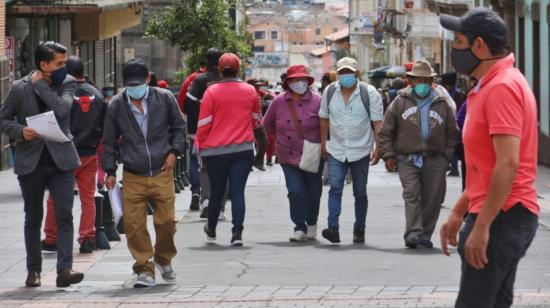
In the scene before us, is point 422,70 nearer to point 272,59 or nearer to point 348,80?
point 348,80

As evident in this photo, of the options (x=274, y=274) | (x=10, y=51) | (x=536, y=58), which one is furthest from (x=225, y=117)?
(x=536, y=58)

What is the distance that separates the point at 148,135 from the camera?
1113cm

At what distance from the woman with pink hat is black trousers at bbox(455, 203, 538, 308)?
26.3 ft

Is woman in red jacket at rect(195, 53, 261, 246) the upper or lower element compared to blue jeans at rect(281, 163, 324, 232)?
upper

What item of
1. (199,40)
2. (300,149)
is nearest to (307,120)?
(300,149)

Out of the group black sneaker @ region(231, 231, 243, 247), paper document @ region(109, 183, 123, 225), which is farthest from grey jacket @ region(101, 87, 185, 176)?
Answer: black sneaker @ region(231, 231, 243, 247)

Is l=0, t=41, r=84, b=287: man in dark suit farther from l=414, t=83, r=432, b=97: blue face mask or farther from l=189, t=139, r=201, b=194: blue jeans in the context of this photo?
l=189, t=139, r=201, b=194: blue jeans

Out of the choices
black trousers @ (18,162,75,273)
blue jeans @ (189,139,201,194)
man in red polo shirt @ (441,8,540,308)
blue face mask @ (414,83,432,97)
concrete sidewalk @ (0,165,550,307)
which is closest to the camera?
man in red polo shirt @ (441,8,540,308)

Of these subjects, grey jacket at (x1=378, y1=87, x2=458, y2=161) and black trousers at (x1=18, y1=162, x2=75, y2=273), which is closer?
black trousers at (x1=18, y1=162, x2=75, y2=273)

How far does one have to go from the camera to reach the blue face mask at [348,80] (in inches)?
552

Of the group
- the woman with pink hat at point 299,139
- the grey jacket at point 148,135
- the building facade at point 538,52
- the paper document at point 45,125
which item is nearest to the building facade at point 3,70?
the building facade at point 538,52

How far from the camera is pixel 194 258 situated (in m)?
12.9

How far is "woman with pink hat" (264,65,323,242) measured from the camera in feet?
46.8

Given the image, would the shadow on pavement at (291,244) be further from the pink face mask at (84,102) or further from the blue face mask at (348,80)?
the pink face mask at (84,102)
